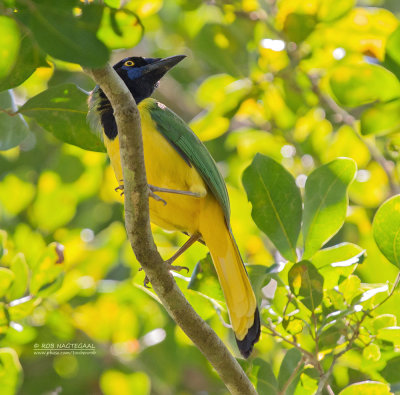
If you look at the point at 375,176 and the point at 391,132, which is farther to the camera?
the point at 375,176

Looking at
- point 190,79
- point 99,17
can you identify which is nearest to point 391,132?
point 99,17

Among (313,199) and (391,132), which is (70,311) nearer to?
(313,199)

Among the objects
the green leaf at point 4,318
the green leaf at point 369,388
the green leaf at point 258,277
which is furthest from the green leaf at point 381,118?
the green leaf at point 4,318

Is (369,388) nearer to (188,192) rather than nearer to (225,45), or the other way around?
(188,192)

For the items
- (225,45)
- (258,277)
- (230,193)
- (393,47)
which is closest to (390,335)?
(258,277)

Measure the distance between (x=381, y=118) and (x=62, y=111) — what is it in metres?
1.78

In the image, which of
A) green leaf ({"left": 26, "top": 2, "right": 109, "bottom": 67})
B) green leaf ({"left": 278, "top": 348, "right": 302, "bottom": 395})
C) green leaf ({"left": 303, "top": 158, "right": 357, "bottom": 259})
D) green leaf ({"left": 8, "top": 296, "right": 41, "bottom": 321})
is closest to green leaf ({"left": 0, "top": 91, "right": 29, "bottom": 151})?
green leaf ({"left": 8, "top": 296, "right": 41, "bottom": 321})

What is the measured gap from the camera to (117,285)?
4500mm

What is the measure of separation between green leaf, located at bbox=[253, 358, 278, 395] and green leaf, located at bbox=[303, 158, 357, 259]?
2.02 feet

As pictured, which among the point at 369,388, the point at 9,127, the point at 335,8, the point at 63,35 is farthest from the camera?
the point at 335,8

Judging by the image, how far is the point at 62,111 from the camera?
3.12 meters

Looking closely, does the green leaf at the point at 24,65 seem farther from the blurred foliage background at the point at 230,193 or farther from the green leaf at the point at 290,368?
the green leaf at the point at 290,368

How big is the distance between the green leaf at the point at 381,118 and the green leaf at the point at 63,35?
6.72 ft

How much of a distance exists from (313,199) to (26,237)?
227cm
